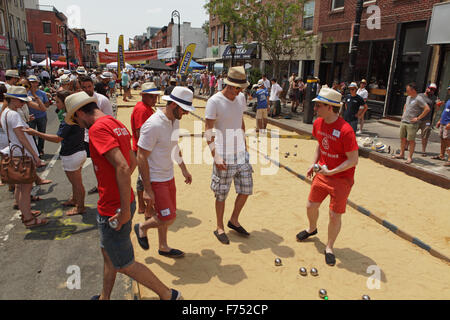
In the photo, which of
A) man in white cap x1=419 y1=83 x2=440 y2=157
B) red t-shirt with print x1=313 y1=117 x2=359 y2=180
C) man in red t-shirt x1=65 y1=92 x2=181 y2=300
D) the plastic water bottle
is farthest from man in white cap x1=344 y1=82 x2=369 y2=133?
the plastic water bottle

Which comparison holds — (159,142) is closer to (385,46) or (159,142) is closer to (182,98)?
(182,98)

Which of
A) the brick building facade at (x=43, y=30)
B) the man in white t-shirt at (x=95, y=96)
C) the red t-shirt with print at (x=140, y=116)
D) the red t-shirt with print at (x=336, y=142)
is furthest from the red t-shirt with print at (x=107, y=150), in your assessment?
the brick building facade at (x=43, y=30)

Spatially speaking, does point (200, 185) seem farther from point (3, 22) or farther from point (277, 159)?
point (3, 22)

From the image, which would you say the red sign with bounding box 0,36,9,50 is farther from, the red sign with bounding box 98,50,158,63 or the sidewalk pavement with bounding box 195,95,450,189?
the sidewalk pavement with bounding box 195,95,450,189

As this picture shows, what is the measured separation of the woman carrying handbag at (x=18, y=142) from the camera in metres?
4.57

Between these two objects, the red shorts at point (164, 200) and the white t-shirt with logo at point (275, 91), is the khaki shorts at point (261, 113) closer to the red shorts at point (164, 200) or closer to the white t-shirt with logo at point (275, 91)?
the white t-shirt with logo at point (275, 91)

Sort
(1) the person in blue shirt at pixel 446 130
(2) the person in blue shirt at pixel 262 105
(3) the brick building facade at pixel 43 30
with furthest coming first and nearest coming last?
(3) the brick building facade at pixel 43 30
(2) the person in blue shirt at pixel 262 105
(1) the person in blue shirt at pixel 446 130

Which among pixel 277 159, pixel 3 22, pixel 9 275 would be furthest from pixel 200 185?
pixel 3 22

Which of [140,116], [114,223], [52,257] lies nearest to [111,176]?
[114,223]

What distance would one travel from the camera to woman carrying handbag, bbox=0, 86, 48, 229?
457 cm

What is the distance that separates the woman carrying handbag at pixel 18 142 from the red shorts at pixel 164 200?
91.2 inches

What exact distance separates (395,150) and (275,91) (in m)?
7.09

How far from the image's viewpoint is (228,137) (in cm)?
429

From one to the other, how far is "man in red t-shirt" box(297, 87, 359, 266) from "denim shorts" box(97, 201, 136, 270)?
2436 mm
